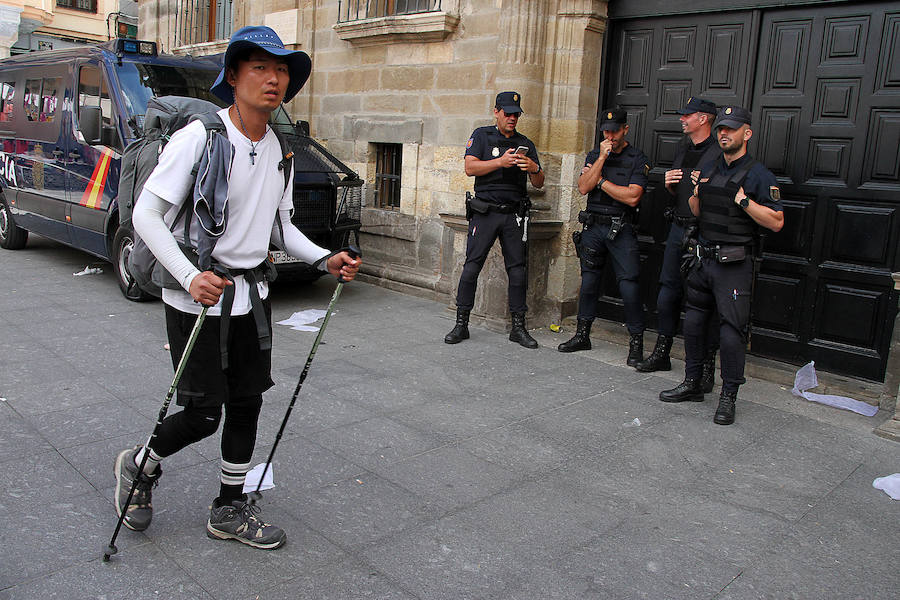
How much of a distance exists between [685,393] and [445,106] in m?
4.41

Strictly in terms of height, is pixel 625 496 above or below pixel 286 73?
below

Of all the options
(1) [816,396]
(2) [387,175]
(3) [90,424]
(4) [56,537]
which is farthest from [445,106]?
(4) [56,537]

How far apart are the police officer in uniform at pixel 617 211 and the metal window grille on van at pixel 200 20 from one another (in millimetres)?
7788

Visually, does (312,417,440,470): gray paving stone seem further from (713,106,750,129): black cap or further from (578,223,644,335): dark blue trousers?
(713,106,750,129): black cap

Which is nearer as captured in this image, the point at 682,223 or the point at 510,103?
the point at 682,223

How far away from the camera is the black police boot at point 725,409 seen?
504 centimetres

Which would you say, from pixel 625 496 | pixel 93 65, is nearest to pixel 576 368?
pixel 625 496

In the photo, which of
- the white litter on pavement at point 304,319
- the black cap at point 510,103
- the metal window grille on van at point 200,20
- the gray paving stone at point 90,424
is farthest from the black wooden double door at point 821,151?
the metal window grille on van at point 200,20

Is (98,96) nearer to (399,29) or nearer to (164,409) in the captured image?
(399,29)

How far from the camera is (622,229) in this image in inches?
254

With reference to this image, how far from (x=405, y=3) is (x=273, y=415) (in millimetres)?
6019

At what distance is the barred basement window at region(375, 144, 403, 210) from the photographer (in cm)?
932

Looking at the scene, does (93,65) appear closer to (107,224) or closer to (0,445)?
(107,224)

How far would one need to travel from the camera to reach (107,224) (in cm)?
794
